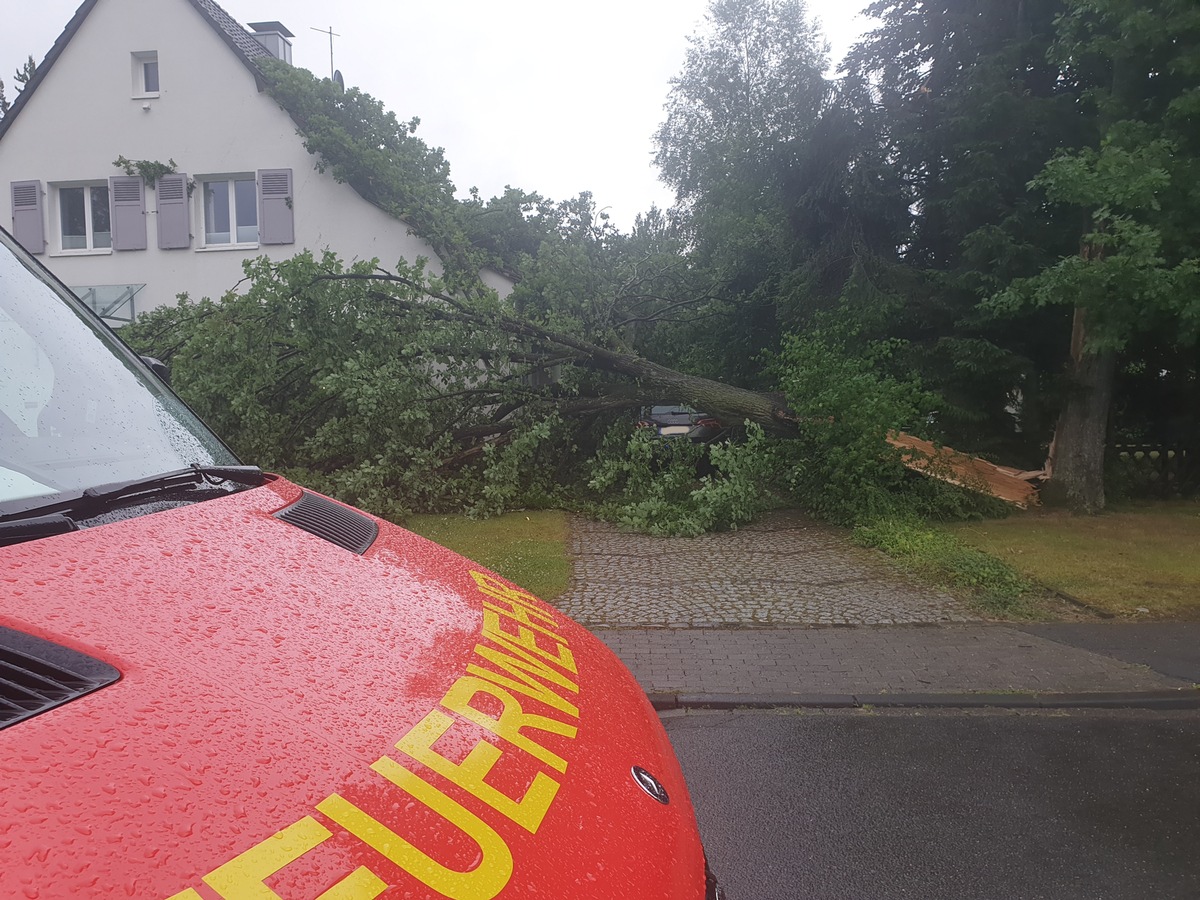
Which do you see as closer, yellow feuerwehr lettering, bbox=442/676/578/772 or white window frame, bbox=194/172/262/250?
yellow feuerwehr lettering, bbox=442/676/578/772

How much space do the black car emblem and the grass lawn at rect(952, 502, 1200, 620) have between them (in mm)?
6435

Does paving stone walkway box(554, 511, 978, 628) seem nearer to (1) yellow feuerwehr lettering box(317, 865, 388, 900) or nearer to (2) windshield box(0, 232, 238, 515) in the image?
(2) windshield box(0, 232, 238, 515)

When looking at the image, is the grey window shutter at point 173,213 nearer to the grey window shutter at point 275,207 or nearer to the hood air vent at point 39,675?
the grey window shutter at point 275,207

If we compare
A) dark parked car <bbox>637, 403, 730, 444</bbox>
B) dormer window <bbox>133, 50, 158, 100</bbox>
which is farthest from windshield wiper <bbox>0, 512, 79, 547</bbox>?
dormer window <bbox>133, 50, 158, 100</bbox>

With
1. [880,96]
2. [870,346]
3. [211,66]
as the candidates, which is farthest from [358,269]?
[211,66]

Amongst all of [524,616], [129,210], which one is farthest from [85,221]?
[524,616]

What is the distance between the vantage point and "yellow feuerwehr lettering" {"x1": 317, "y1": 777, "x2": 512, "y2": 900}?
42.4 inches

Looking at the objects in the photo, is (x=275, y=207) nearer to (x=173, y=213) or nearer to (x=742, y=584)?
(x=173, y=213)

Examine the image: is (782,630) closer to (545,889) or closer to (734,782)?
(734,782)

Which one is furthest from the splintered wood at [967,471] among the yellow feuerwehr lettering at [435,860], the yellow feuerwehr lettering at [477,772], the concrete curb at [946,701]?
the yellow feuerwehr lettering at [435,860]

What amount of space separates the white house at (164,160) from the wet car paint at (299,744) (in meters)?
18.1

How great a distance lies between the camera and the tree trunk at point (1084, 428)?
10938mm

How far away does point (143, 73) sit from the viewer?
19844 mm

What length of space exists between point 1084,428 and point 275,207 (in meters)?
16.3
